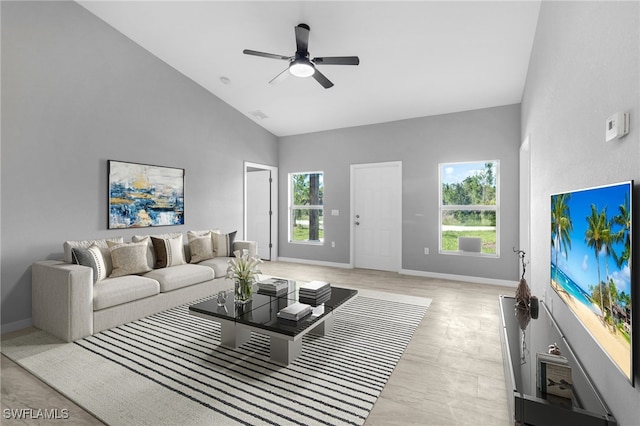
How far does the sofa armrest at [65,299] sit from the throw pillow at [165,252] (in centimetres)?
106

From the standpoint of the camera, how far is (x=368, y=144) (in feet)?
20.0

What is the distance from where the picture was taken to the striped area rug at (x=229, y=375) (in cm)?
191

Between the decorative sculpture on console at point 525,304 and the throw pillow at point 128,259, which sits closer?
the decorative sculpture on console at point 525,304

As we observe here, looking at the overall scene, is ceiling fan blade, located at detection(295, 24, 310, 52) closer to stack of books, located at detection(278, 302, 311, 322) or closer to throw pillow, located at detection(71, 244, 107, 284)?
stack of books, located at detection(278, 302, 311, 322)

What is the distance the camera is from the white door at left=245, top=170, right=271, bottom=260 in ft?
23.5

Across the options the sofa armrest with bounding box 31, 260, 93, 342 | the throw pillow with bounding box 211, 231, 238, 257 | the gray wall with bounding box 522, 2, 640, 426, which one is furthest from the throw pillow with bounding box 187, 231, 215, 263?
the gray wall with bounding box 522, 2, 640, 426

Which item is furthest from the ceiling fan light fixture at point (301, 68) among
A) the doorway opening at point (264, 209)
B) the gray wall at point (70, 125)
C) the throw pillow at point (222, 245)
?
the doorway opening at point (264, 209)

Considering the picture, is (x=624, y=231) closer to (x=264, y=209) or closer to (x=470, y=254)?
(x=470, y=254)

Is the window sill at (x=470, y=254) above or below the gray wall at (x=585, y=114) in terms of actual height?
below

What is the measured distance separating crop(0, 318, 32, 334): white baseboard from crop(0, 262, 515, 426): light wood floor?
137 mm

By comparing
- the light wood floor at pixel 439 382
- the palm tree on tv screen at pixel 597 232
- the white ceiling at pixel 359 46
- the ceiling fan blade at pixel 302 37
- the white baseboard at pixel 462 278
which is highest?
the white ceiling at pixel 359 46

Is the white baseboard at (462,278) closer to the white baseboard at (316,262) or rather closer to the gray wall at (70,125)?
the white baseboard at (316,262)

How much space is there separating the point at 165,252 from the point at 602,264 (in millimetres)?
4273

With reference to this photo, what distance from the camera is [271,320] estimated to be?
2467 mm
